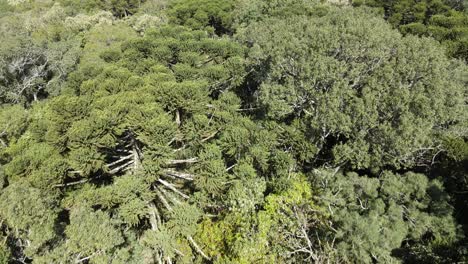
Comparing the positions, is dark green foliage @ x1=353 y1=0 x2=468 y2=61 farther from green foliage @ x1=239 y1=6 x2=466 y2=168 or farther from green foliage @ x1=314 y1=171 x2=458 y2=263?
green foliage @ x1=314 y1=171 x2=458 y2=263

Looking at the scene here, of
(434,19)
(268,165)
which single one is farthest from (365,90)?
(434,19)

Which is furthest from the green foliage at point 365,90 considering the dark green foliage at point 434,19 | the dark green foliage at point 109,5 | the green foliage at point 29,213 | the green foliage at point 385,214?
the dark green foliage at point 109,5

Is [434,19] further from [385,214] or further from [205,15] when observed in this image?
[205,15]

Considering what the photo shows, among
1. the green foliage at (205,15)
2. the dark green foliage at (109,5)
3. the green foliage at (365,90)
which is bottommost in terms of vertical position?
the dark green foliage at (109,5)

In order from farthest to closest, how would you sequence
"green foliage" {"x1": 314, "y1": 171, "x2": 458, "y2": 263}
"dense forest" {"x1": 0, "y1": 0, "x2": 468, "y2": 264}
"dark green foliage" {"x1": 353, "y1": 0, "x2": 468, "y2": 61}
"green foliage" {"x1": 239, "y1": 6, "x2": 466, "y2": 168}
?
"dark green foliage" {"x1": 353, "y1": 0, "x2": 468, "y2": 61}, "green foliage" {"x1": 239, "y1": 6, "x2": 466, "y2": 168}, "dense forest" {"x1": 0, "y1": 0, "x2": 468, "y2": 264}, "green foliage" {"x1": 314, "y1": 171, "x2": 458, "y2": 263}

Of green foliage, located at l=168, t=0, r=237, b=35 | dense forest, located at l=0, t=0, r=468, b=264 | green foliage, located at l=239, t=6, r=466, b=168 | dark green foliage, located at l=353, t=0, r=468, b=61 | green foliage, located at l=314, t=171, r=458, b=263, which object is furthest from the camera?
green foliage, located at l=168, t=0, r=237, b=35

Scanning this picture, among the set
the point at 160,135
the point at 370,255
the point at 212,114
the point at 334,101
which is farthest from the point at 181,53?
the point at 370,255

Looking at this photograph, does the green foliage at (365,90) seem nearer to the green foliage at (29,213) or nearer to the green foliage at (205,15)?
the green foliage at (29,213)

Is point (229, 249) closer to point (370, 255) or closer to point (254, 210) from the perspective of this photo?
point (254, 210)

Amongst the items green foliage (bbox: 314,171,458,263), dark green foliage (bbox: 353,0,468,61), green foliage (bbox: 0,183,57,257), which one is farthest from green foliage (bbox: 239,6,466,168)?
green foliage (bbox: 0,183,57,257)
